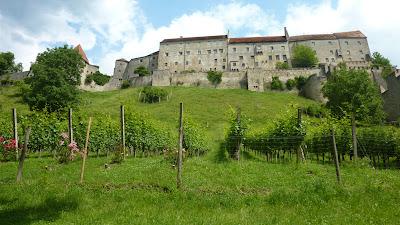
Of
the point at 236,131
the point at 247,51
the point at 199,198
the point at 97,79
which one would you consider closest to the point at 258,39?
the point at 247,51

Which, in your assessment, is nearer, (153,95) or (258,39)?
(153,95)

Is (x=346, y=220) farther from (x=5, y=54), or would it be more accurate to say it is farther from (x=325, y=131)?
(x=5, y=54)

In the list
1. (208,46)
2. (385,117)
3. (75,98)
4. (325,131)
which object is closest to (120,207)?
(325,131)

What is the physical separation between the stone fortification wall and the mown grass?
62.5 metres

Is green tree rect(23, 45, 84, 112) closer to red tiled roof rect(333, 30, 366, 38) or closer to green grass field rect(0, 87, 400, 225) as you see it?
green grass field rect(0, 87, 400, 225)

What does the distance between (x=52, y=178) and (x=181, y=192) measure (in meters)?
4.99

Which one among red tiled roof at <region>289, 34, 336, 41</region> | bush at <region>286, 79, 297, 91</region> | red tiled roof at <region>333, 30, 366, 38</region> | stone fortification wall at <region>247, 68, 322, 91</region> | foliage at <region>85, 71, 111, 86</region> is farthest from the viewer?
red tiled roof at <region>289, 34, 336, 41</region>

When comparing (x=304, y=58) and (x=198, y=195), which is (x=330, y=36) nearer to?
(x=304, y=58)

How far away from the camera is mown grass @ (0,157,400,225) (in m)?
8.62

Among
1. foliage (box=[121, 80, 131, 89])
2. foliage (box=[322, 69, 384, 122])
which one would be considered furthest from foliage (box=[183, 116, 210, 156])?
foliage (box=[121, 80, 131, 89])

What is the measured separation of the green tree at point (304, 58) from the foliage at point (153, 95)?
40699 millimetres

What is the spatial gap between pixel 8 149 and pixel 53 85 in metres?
33.7

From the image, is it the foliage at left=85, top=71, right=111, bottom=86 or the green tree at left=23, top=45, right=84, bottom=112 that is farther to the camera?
the foliage at left=85, top=71, right=111, bottom=86

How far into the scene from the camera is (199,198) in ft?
33.7
